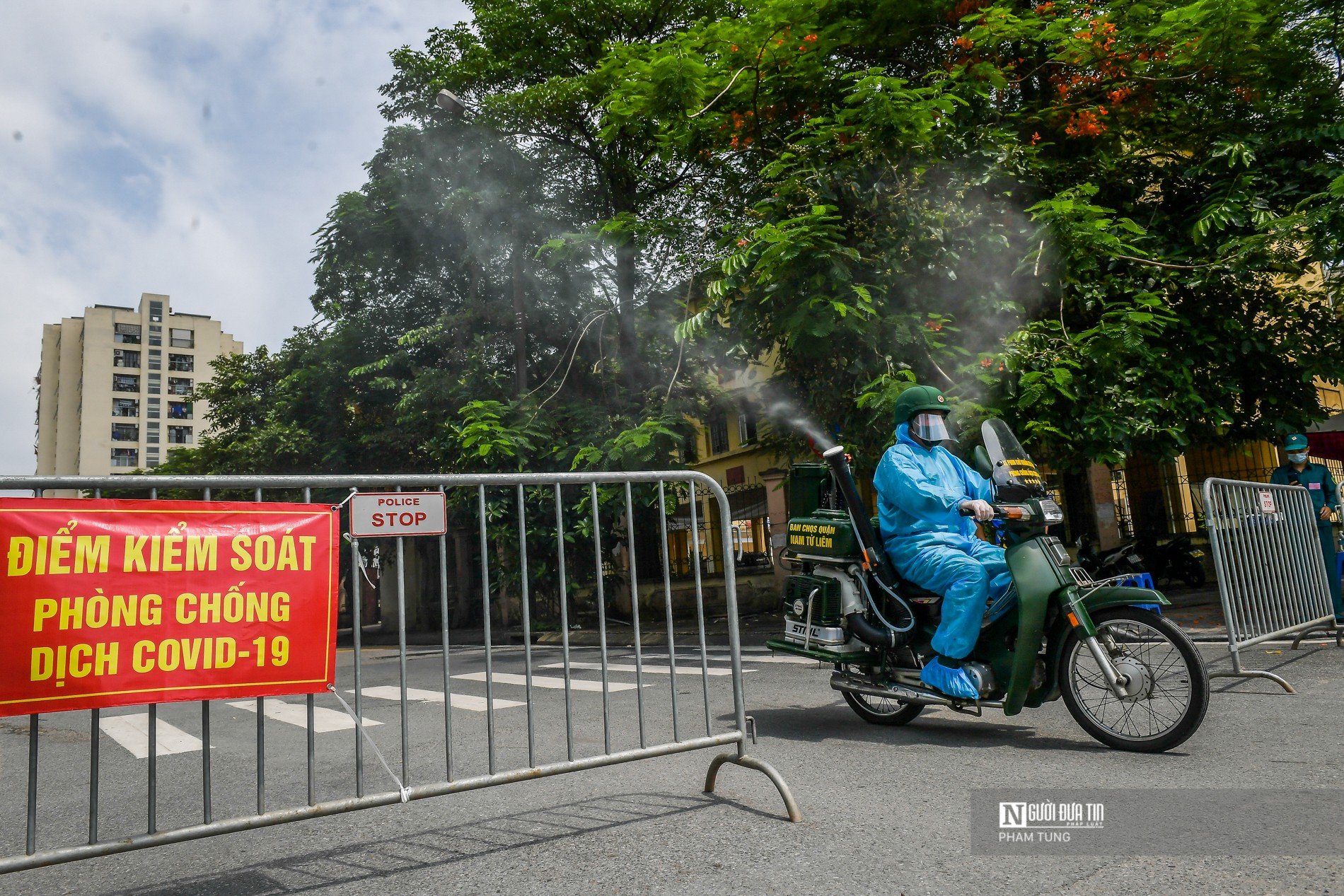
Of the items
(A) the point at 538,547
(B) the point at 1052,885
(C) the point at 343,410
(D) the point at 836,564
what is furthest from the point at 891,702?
(C) the point at 343,410

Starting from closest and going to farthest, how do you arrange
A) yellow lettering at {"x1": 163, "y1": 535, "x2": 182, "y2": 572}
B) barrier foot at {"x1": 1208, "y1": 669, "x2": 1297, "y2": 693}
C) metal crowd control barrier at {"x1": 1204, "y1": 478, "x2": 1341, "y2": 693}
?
yellow lettering at {"x1": 163, "y1": 535, "x2": 182, "y2": 572} < barrier foot at {"x1": 1208, "y1": 669, "x2": 1297, "y2": 693} < metal crowd control barrier at {"x1": 1204, "y1": 478, "x2": 1341, "y2": 693}

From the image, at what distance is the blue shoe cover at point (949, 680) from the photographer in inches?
194

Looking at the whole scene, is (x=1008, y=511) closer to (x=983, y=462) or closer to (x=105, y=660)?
(x=983, y=462)

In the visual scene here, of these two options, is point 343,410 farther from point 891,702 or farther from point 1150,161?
point 891,702

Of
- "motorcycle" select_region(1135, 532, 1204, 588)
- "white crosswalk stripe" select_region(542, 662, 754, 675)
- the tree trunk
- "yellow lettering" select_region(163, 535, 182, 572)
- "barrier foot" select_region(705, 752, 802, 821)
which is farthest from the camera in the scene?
the tree trunk

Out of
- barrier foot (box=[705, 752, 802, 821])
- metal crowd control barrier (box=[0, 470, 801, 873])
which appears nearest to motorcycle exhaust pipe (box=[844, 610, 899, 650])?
metal crowd control barrier (box=[0, 470, 801, 873])

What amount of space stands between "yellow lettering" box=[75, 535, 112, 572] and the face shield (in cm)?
408

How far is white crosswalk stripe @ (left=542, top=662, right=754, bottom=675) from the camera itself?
930 cm

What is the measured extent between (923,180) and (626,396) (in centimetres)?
768

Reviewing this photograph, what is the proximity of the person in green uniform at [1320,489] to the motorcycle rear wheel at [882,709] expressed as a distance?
188 inches

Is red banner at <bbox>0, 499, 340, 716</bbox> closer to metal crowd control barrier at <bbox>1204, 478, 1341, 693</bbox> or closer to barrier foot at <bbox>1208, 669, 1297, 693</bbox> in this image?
barrier foot at <bbox>1208, 669, 1297, 693</bbox>

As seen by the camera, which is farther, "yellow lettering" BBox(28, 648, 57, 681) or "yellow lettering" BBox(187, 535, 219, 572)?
"yellow lettering" BBox(187, 535, 219, 572)

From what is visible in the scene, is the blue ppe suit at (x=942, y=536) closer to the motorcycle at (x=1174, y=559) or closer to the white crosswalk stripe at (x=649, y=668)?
the white crosswalk stripe at (x=649, y=668)

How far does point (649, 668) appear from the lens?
10.1 meters
